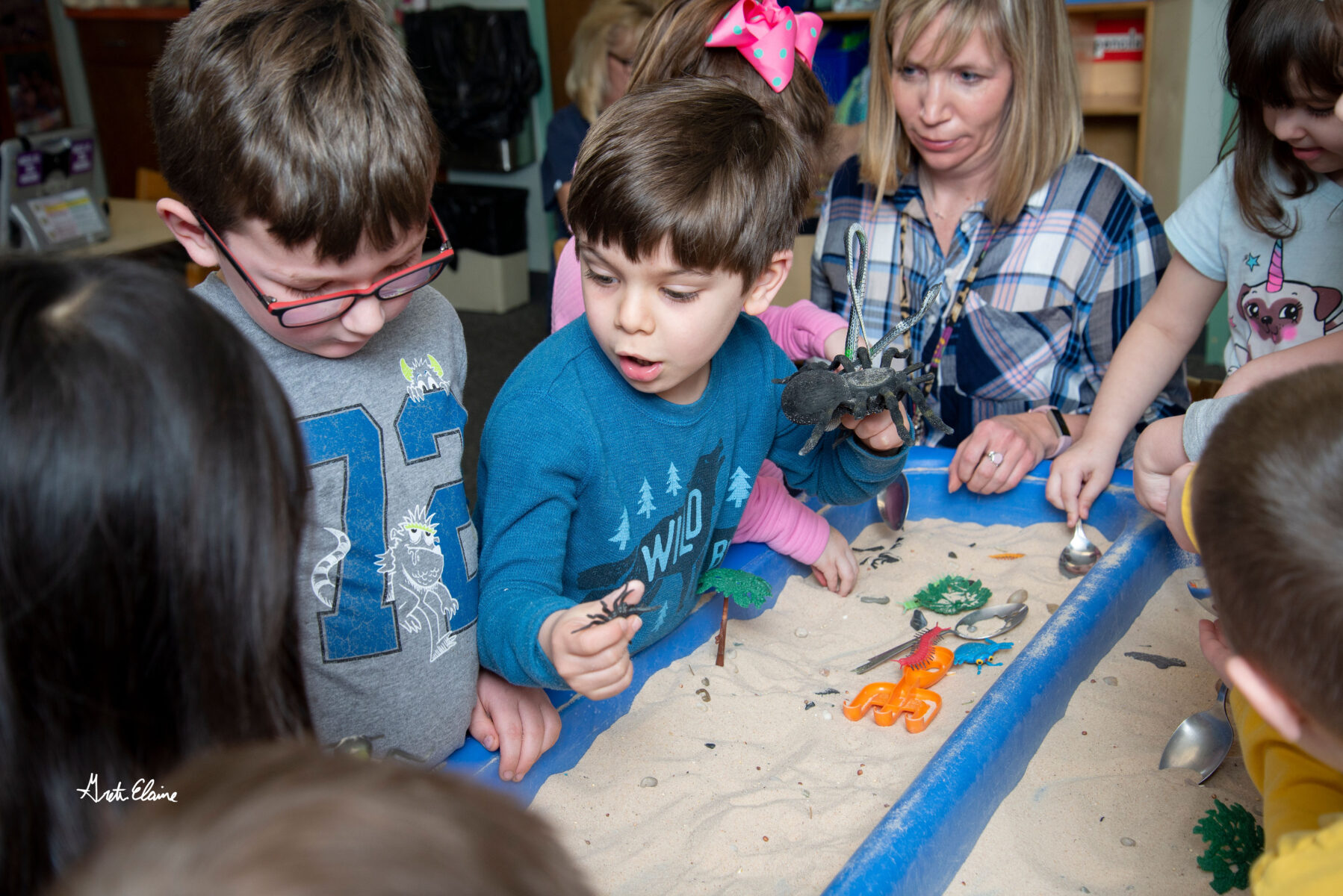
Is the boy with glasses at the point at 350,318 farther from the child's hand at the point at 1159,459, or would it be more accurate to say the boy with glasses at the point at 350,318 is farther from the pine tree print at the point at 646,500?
the child's hand at the point at 1159,459

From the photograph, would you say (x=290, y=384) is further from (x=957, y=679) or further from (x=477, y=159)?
(x=477, y=159)

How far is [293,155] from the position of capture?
86 cm

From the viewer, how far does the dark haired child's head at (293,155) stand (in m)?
0.86

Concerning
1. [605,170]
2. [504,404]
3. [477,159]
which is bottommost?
[477,159]

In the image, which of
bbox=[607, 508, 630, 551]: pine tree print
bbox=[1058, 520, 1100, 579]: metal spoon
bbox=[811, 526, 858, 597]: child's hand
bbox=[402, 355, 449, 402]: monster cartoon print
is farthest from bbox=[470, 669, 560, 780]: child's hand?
bbox=[1058, 520, 1100, 579]: metal spoon

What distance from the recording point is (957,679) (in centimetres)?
112

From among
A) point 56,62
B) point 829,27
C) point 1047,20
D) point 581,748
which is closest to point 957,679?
point 581,748

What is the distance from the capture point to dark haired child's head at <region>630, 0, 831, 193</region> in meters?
1.37

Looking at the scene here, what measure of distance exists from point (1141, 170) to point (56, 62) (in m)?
5.31

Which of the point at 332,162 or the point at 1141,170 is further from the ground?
the point at 332,162

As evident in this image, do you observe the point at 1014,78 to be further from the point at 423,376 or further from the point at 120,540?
the point at 120,540

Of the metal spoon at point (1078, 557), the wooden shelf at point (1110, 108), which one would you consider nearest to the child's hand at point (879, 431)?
the metal spoon at point (1078, 557)

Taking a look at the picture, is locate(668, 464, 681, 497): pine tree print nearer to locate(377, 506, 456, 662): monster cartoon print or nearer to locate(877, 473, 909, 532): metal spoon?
locate(377, 506, 456, 662): monster cartoon print

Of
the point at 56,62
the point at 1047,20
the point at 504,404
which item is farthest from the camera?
the point at 56,62
